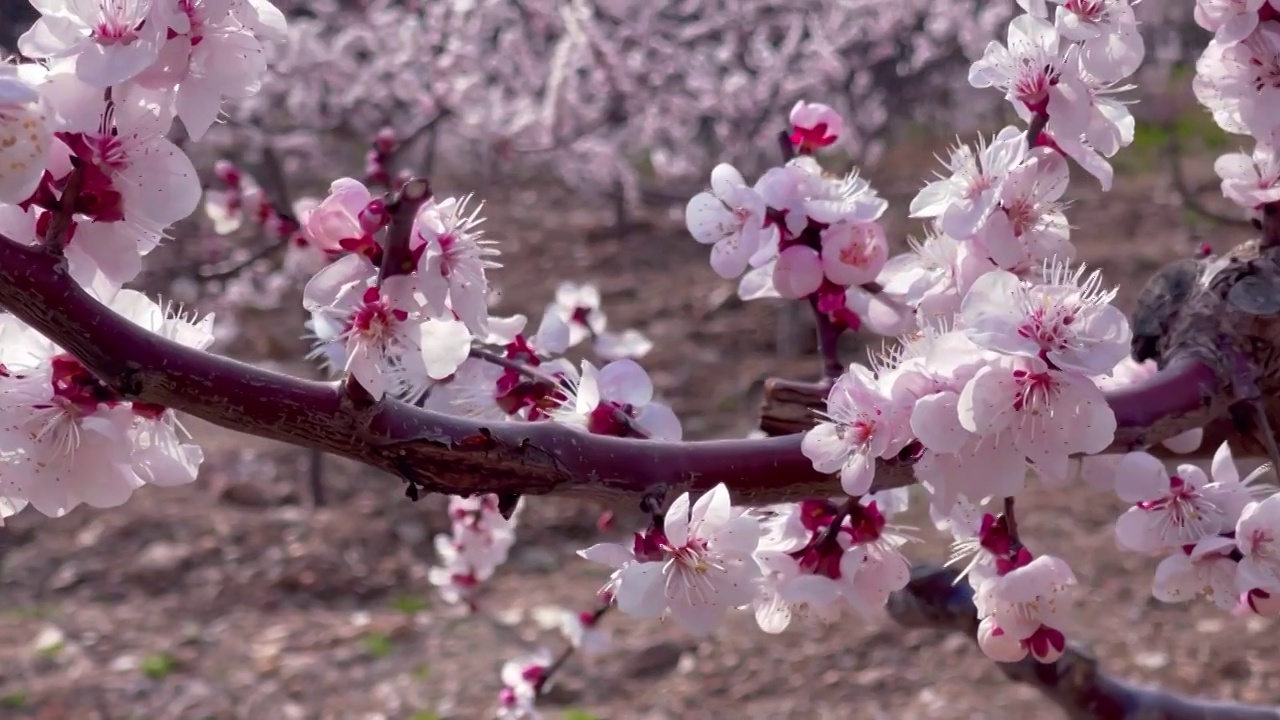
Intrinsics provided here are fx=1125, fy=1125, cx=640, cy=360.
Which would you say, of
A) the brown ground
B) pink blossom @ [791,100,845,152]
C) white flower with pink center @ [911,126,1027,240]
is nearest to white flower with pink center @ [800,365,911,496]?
white flower with pink center @ [911,126,1027,240]

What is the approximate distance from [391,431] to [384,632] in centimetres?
310

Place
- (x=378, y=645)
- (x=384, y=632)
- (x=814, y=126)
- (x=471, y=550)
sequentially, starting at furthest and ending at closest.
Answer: (x=384, y=632), (x=378, y=645), (x=471, y=550), (x=814, y=126)

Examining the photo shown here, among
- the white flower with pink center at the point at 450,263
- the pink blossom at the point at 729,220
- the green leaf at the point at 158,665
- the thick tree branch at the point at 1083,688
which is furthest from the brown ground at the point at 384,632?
the white flower with pink center at the point at 450,263

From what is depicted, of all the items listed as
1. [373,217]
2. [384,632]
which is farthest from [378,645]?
[373,217]

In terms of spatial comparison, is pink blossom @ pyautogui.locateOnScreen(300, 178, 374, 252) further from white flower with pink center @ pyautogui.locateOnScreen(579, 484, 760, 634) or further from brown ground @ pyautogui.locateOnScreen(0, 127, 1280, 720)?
brown ground @ pyautogui.locateOnScreen(0, 127, 1280, 720)

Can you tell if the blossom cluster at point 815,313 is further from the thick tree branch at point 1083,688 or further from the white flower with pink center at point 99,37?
the thick tree branch at point 1083,688

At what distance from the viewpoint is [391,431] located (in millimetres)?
753

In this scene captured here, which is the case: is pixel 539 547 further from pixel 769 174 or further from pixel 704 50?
pixel 704 50

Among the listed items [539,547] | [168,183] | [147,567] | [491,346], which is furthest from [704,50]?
[168,183]

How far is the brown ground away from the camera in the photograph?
10.6 feet

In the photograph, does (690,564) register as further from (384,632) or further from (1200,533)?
(384,632)

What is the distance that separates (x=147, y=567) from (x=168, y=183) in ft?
12.1

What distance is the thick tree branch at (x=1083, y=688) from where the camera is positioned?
1.63 meters

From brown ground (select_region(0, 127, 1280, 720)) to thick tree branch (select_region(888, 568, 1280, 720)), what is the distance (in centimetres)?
141
